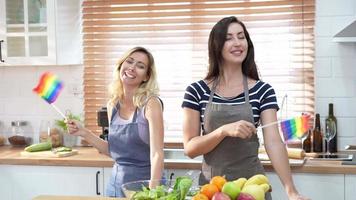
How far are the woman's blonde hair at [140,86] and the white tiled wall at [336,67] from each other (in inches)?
44.3

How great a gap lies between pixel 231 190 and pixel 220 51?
835 mm

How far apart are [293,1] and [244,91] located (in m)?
1.08

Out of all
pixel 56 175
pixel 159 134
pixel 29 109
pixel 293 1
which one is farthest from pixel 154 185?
pixel 29 109

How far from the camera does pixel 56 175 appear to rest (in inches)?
107

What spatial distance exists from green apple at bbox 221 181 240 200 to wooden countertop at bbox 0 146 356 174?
1200 mm

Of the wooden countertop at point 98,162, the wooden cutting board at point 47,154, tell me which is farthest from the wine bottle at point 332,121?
the wooden cutting board at point 47,154

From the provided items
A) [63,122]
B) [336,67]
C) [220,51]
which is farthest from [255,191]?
[63,122]

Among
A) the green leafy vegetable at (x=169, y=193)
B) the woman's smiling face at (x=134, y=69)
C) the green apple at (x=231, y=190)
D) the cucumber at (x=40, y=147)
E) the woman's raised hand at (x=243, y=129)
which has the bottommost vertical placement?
the cucumber at (x=40, y=147)

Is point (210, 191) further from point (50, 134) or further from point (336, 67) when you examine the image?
point (50, 134)

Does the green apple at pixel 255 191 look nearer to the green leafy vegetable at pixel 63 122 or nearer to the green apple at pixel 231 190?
the green apple at pixel 231 190

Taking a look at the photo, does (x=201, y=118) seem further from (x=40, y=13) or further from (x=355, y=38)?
(x=40, y=13)

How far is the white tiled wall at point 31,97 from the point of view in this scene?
3.21 m

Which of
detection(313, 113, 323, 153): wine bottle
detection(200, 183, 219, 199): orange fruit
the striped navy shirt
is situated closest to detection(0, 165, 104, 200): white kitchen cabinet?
the striped navy shirt

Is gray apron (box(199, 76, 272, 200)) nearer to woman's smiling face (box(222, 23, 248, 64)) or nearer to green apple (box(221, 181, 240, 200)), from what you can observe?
woman's smiling face (box(222, 23, 248, 64))
